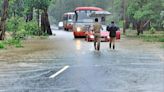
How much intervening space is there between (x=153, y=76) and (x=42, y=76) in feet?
11.6

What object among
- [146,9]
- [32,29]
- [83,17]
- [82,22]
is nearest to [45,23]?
[32,29]

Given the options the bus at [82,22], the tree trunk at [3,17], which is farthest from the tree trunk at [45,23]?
the tree trunk at [3,17]

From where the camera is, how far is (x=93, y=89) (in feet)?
39.5

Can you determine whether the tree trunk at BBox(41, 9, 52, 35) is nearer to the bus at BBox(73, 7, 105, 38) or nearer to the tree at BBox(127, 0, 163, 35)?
the bus at BBox(73, 7, 105, 38)

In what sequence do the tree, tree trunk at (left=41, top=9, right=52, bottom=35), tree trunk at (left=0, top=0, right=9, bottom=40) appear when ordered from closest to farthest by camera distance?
tree trunk at (left=0, top=0, right=9, bottom=40)
the tree
tree trunk at (left=41, top=9, right=52, bottom=35)

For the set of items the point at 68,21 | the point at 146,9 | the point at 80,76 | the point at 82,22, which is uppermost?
the point at 146,9

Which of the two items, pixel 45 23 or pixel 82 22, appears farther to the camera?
pixel 45 23

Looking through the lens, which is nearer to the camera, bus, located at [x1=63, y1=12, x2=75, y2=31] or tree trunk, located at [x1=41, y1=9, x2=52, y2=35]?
tree trunk, located at [x1=41, y1=9, x2=52, y2=35]

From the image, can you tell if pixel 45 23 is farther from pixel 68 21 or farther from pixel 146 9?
pixel 68 21

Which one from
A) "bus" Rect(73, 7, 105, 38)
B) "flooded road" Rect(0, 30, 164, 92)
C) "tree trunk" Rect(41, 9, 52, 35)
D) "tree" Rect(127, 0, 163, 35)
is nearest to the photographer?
"flooded road" Rect(0, 30, 164, 92)

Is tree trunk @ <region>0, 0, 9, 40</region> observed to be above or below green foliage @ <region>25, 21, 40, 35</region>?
above

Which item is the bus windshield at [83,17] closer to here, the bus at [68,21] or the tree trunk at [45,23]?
the tree trunk at [45,23]

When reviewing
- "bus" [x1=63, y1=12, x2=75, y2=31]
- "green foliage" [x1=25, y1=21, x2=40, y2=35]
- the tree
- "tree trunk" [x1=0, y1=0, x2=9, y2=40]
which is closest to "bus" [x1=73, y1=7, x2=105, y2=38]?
the tree

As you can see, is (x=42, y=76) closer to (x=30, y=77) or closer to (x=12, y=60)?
(x=30, y=77)
